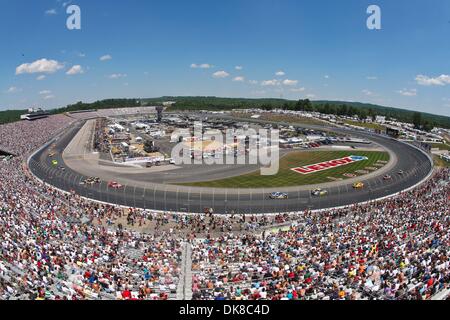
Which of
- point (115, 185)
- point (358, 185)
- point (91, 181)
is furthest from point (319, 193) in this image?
point (91, 181)

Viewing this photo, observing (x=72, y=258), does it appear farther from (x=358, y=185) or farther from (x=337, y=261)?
(x=358, y=185)

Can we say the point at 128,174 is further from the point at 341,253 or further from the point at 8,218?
the point at 341,253

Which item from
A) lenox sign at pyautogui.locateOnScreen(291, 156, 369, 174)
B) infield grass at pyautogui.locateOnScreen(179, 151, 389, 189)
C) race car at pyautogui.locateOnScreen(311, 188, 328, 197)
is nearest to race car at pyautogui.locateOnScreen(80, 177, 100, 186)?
infield grass at pyautogui.locateOnScreen(179, 151, 389, 189)

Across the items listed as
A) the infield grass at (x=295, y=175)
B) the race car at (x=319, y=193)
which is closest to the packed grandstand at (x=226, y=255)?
the race car at (x=319, y=193)

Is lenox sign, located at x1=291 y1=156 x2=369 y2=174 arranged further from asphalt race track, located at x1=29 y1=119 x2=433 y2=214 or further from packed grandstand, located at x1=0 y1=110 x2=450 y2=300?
packed grandstand, located at x1=0 y1=110 x2=450 y2=300

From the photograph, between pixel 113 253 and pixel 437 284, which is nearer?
pixel 437 284
